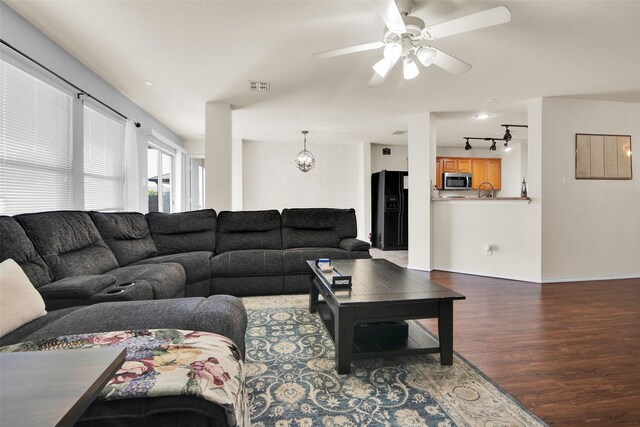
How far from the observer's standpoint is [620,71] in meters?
3.08

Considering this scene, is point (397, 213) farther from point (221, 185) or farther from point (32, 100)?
point (32, 100)

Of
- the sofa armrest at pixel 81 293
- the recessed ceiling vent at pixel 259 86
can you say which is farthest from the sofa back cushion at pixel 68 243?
the recessed ceiling vent at pixel 259 86

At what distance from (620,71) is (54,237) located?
5261 millimetres

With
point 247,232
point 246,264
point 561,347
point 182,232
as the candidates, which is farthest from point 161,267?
point 561,347

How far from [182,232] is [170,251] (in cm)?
26

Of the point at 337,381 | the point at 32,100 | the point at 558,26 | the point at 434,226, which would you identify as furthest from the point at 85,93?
the point at 434,226

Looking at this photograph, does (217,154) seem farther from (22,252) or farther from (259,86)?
(22,252)

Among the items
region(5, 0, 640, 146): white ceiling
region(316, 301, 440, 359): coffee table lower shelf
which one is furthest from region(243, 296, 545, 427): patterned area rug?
region(5, 0, 640, 146): white ceiling

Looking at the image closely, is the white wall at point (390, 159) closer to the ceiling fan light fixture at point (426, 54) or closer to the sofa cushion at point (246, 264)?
the sofa cushion at point (246, 264)

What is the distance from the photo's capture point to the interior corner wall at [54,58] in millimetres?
2174

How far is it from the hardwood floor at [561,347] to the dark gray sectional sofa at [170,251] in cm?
152

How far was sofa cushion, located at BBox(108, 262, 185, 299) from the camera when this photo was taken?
213 centimetres

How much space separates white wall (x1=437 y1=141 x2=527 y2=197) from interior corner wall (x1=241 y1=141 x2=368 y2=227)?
2355 millimetres

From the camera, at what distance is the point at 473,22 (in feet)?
5.84
